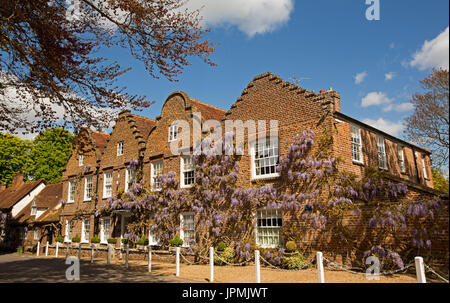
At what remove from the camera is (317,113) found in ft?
51.0

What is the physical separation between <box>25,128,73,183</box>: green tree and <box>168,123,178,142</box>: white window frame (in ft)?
102

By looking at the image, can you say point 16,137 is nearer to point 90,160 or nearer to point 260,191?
point 90,160

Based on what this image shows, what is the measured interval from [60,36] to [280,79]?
1009 centimetres

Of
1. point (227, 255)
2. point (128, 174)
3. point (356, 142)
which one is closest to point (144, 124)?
point (128, 174)

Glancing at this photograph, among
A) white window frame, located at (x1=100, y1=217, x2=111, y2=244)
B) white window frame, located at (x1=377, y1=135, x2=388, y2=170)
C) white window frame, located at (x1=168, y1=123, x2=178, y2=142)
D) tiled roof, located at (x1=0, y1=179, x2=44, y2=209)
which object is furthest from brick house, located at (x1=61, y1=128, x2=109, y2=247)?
white window frame, located at (x1=377, y1=135, x2=388, y2=170)

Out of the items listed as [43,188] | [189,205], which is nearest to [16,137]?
[43,188]

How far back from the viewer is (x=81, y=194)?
94.6 ft

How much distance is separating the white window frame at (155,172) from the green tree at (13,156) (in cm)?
3254

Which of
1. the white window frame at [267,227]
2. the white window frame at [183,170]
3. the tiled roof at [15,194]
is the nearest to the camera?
the white window frame at [267,227]

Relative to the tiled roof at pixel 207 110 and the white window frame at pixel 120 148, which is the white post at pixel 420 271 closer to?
the tiled roof at pixel 207 110

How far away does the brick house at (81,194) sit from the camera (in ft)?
89.7

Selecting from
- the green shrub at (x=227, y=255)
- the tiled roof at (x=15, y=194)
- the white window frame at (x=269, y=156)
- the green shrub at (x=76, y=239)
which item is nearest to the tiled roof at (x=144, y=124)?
the green shrub at (x=76, y=239)

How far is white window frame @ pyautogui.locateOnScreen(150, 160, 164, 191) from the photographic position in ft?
73.0

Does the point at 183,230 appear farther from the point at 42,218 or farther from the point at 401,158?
the point at 42,218
